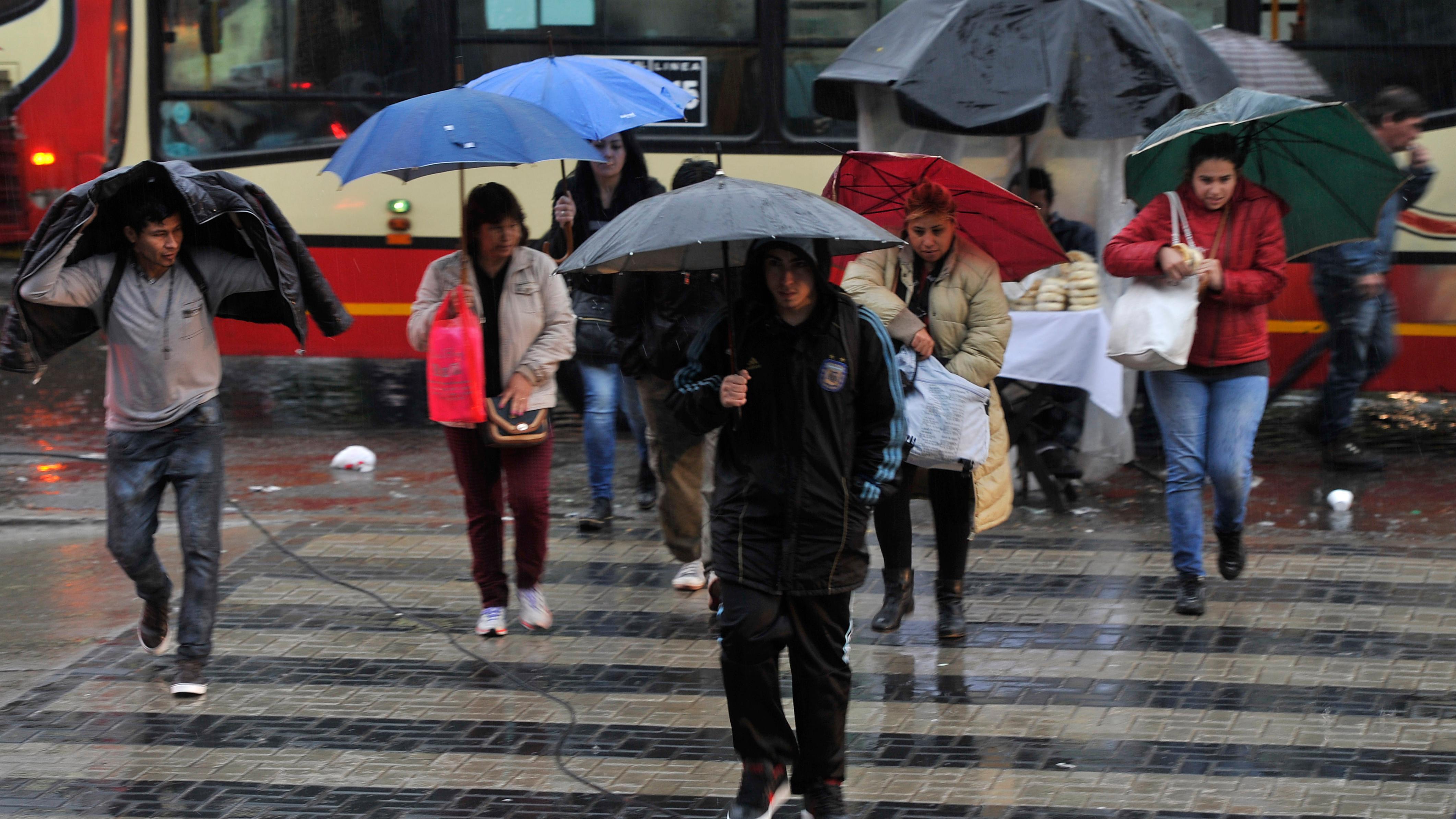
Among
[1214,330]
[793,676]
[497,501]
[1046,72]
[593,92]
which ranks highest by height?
[1046,72]

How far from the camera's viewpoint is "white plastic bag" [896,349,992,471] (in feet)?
17.7

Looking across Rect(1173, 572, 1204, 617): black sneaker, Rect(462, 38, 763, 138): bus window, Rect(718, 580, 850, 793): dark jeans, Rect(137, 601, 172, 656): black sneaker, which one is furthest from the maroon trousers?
Rect(462, 38, 763, 138): bus window

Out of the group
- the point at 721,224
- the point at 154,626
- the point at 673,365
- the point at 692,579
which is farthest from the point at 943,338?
the point at 154,626

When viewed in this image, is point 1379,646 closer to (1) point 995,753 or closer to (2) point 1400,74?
(1) point 995,753

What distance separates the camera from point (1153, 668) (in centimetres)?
536

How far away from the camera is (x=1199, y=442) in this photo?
5906mm

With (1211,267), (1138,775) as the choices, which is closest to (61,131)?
(1211,267)

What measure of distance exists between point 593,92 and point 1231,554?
3389mm

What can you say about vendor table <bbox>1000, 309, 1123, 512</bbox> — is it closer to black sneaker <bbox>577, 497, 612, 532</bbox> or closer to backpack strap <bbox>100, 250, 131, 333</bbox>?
black sneaker <bbox>577, 497, 612, 532</bbox>

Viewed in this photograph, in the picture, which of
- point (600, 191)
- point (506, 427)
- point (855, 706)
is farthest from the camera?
point (600, 191)

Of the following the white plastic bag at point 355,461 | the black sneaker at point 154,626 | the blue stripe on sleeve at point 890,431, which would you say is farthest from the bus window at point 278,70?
the blue stripe on sleeve at point 890,431

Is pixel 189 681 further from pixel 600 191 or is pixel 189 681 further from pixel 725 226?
pixel 600 191

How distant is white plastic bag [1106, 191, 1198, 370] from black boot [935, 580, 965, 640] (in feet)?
3.68

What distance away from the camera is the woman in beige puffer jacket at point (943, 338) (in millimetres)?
5410
